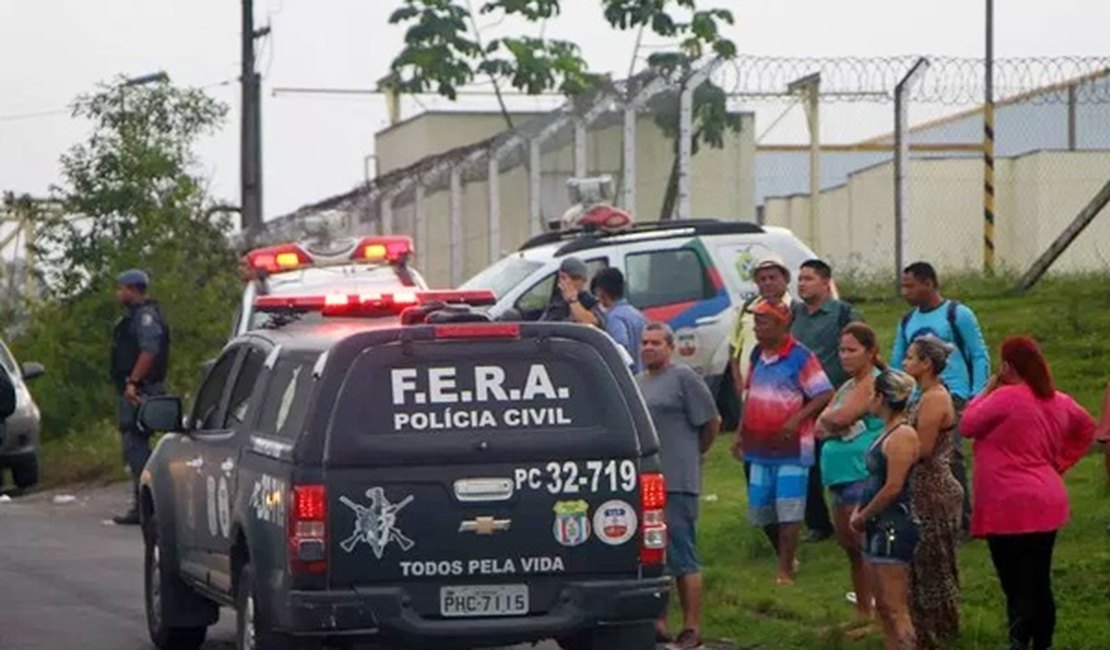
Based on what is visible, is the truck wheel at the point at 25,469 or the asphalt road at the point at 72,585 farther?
the truck wheel at the point at 25,469

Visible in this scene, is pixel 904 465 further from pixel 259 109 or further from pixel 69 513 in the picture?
pixel 259 109

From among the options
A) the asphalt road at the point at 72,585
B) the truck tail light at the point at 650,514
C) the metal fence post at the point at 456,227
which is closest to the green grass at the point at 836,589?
the asphalt road at the point at 72,585

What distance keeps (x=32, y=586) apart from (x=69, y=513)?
7257 millimetres

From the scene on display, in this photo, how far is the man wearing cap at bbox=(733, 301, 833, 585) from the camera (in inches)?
599

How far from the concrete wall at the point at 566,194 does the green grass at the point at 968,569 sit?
4526 mm

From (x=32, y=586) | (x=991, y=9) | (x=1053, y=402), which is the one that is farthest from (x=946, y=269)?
(x=1053, y=402)

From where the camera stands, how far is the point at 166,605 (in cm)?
1467

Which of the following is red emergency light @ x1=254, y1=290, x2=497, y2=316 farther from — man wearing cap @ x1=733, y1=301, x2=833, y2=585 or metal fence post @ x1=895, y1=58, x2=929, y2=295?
metal fence post @ x1=895, y1=58, x2=929, y2=295

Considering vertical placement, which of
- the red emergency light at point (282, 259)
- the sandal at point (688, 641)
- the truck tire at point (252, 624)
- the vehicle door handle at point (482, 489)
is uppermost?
the red emergency light at point (282, 259)

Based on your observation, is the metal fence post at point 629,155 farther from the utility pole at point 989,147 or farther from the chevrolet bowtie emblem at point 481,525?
the chevrolet bowtie emblem at point 481,525

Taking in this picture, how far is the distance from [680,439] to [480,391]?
2.75m

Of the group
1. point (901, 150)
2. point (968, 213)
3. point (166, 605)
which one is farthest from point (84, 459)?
point (166, 605)

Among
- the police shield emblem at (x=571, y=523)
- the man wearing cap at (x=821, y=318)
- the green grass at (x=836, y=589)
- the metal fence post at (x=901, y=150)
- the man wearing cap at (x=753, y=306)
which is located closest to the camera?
the police shield emblem at (x=571, y=523)

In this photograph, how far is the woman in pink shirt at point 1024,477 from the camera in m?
12.7
